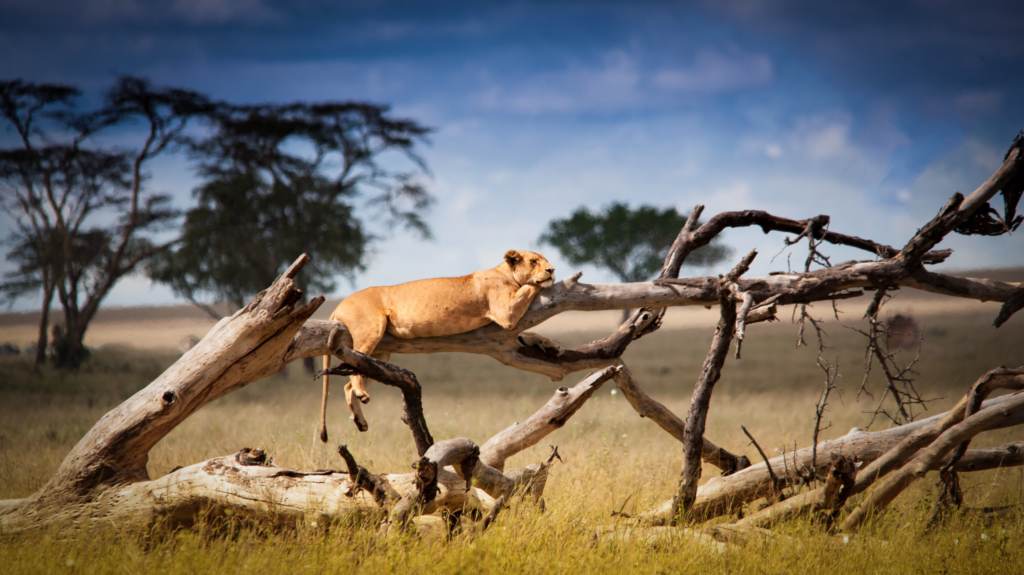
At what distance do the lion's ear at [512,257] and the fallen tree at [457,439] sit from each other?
429mm

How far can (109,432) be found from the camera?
4449 millimetres

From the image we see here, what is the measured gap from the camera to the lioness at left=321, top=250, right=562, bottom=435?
16.6 ft

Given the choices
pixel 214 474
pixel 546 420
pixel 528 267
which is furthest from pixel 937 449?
pixel 214 474

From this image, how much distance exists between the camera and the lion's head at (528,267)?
5.28 metres

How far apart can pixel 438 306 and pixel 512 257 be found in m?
0.82

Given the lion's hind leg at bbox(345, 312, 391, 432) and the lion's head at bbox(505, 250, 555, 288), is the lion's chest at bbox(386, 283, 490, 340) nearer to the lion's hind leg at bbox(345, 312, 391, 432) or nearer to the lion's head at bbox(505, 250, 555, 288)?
the lion's hind leg at bbox(345, 312, 391, 432)

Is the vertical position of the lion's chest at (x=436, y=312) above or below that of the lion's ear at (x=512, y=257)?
below

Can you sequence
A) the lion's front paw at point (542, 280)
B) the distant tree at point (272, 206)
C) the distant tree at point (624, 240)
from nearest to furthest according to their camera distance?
the lion's front paw at point (542, 280) → the distant tree at point (272, 206) → the distant tree at point (624, 240)

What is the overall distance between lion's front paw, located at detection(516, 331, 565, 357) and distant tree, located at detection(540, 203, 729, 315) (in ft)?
94.0

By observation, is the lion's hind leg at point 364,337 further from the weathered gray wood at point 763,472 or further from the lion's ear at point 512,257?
the weathered gray wood at point 763,472

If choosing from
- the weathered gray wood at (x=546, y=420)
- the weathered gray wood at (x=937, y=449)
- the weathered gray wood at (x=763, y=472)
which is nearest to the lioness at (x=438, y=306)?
the weathered gray wood at (x=546, y=420)

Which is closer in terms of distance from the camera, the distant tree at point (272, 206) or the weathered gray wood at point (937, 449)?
the weathered gray wood at point (937, 449)

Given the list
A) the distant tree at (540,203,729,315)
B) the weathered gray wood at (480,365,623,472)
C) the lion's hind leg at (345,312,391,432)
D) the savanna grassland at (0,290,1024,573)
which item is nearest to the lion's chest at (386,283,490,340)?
the lion's hind leg at (345,312,391,432)

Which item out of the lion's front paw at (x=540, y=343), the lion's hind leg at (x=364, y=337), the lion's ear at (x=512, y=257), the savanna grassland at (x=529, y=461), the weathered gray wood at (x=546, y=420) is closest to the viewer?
the savanna grassland at (x=529, y=461)
